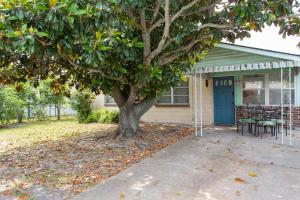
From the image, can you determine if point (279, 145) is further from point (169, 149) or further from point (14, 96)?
point (14, 96)

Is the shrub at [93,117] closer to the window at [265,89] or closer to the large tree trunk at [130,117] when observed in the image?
the large tree trunk at [130,117]

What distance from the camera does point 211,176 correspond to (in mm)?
4750

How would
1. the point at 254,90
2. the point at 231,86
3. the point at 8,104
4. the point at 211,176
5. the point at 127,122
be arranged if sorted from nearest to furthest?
the point at 211,176 < the point at 127,122 < the point at 254,90 < the point at 231,86 < the point at 8,104

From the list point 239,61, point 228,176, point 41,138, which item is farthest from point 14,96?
point 228,176

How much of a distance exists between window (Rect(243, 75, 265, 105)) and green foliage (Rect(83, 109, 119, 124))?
6.61 metres

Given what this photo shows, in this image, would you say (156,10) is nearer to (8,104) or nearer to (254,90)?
(254,90)

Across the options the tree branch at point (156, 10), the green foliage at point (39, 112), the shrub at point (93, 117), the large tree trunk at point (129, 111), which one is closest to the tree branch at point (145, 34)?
the tree branch at point (156, 10)

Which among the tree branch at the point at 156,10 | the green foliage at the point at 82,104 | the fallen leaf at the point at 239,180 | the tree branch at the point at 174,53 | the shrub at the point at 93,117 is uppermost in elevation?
the tree branch at the point at 156,10

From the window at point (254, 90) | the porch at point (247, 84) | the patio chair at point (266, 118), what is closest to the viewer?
A: the porch at point (247, 84)

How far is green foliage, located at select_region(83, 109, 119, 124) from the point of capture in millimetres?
13023

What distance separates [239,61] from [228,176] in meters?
5.08

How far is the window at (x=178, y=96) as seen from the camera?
38.9ft

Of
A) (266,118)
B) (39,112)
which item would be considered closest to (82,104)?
(39,112)

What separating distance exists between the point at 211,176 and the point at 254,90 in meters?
6.55
